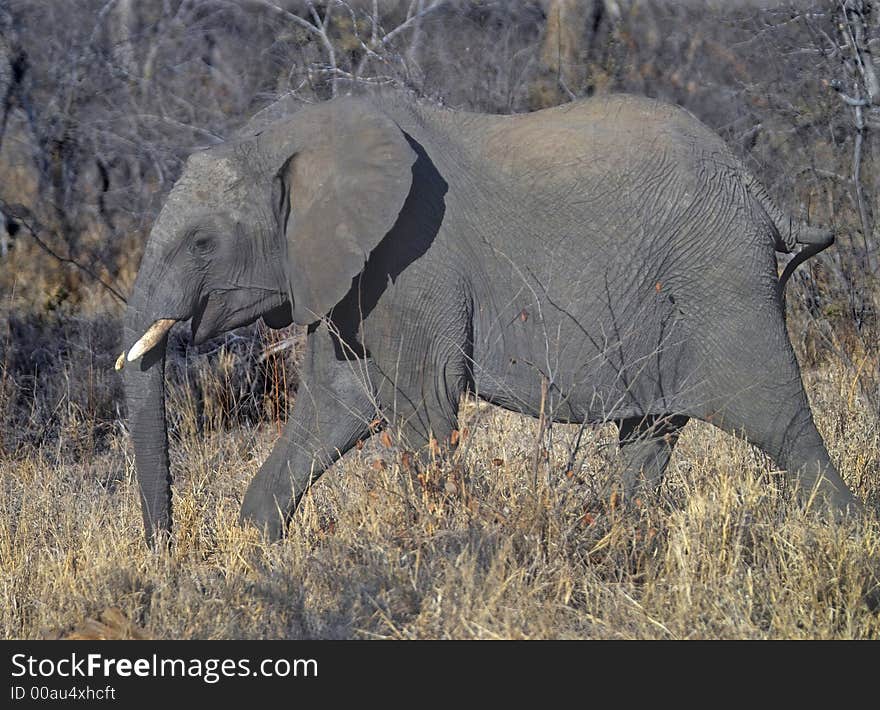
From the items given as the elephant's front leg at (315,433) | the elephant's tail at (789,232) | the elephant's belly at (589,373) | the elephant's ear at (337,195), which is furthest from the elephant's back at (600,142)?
the elephant's front leg at (315,433)

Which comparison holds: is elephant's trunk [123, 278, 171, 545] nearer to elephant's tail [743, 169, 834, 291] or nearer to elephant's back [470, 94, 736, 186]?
elephant's back [470, 94, 736, 186]

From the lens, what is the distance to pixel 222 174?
16.4 ft

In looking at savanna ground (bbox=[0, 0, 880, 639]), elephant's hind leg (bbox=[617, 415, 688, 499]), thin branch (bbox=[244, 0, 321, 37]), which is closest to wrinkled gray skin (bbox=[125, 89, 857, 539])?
savanna ground (bbox=[0, 0, 880, 639])

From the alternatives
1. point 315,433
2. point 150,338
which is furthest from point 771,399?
point 150,338

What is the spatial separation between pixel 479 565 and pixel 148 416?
153cm

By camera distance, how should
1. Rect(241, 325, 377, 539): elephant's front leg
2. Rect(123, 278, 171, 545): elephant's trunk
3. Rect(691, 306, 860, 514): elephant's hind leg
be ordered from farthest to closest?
1. Rect(241, 325, 377, 539): elephant's front leg
2. Rect(691, 306, 860, 514): elephant's hind leg
3. Rect(123, 278, 171, 545): elephant's trunk

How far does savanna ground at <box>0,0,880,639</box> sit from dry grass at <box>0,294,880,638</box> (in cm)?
1

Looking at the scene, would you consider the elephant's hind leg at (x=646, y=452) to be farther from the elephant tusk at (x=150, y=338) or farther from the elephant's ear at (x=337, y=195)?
the elephant tusk at (x=150, y=338)

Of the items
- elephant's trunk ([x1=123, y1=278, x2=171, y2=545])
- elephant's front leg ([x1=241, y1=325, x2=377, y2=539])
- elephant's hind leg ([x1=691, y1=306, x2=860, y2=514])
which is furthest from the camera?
elephant's front leg ([x1=241, y1=325, x2=377, y2=539])

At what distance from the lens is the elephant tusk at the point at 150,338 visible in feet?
16.3

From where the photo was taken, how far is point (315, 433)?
211 inches

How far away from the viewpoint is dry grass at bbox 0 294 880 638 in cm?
411
